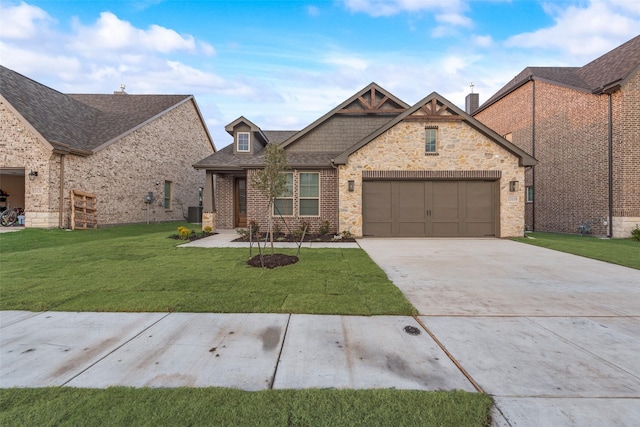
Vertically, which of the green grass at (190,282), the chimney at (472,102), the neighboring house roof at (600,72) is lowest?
the green grass at (190,282)

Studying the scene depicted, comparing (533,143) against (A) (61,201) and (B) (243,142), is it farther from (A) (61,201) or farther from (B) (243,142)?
(A) (61,201)

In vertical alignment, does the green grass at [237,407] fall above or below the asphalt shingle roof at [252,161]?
below

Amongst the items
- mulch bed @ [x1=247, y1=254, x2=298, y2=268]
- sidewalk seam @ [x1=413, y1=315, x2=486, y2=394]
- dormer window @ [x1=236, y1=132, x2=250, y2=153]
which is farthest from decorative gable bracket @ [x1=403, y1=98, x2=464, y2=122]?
sidewalk seam @ [x1=413, y1=315, x2=486, y2=394]

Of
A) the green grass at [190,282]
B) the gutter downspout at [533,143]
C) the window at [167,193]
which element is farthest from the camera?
the window at [167,193]

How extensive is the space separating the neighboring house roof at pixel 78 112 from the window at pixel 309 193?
10887mm

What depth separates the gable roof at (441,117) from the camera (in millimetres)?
11625

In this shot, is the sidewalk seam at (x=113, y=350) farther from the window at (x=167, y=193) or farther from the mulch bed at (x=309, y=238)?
the window at (x=167, y=193)

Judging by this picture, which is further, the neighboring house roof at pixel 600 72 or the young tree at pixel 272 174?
the neighboring house roof at pixel 600 72

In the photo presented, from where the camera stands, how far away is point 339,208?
11.9 meters

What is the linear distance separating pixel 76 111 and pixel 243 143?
11.5m

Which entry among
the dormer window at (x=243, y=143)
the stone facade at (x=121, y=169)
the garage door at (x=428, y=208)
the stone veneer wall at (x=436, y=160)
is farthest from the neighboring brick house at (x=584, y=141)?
the stone facade at (x=121, y=169)

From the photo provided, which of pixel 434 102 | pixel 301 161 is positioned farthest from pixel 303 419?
pixel 434 102

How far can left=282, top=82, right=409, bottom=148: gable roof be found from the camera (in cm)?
1350

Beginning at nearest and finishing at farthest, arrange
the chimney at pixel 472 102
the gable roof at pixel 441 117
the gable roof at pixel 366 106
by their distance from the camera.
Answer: the gable roof at pixel 441 117 → the gable roof at pixel 366 106 → the chimney at pixel 472 102
